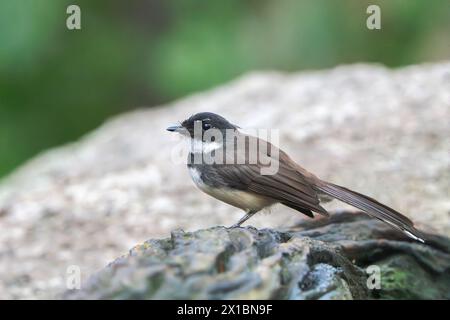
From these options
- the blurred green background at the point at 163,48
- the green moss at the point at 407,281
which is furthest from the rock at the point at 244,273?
the blurred green background at the point at 163,48

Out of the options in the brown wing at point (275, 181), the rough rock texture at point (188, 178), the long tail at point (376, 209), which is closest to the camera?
the long tail at point (376, 209)

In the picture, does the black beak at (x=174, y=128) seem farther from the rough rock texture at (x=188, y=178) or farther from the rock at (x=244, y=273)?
the rock at (x=244, y=273)

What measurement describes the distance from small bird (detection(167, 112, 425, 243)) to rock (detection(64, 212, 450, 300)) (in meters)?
0.41

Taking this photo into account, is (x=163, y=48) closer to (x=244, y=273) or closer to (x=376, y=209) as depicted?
(x=376, y=209)

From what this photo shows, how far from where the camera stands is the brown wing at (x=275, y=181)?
14.6ft

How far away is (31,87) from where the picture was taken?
951 centimetres

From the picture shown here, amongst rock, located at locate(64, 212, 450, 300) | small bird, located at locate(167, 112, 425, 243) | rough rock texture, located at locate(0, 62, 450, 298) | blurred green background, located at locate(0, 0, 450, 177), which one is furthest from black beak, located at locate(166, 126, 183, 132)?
blurred green background, located at locate(0, 0, 450, 177)

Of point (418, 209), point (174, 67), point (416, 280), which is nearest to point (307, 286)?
point (416, 280)

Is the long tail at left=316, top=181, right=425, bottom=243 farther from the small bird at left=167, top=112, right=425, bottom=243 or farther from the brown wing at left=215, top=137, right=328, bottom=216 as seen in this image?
the brown wing at left=215, top=137, right=328, bottom=216

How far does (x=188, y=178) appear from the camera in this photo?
22.4 feet

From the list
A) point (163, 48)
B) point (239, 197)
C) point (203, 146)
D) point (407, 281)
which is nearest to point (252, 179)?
point (239, 197)

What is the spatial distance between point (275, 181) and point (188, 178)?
2.37 metres

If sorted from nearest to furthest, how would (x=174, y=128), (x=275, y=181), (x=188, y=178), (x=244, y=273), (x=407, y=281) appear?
(x=244, y=273) → (x=407, y=281) → (x=275, y=181) → (x=174, y=128) → (x=188, y=178)
